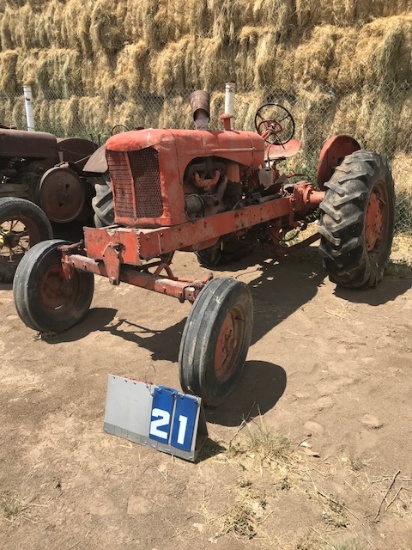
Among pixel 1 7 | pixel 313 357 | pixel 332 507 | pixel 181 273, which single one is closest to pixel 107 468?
pixel 332 507

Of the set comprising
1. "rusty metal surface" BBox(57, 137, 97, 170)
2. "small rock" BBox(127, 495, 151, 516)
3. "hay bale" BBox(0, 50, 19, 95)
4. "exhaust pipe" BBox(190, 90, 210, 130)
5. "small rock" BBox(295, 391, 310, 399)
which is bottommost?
"small rock" BBox(127, 495, 151, 516)

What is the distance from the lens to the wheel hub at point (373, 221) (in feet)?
16.1

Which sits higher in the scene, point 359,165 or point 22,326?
point 359,165

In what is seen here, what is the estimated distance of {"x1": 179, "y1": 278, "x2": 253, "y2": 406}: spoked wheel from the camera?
112 inches

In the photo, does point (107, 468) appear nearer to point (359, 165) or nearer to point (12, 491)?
point (12, 491)

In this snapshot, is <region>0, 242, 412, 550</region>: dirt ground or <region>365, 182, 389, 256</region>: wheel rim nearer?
<region>0, 242, 412, 550</region>: dirt ground

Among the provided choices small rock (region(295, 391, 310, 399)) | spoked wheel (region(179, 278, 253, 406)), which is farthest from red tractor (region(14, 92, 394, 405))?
small rock (region(295, 391, 310, 399))

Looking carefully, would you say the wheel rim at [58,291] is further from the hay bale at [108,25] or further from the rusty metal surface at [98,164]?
the hay bale at [108,25]

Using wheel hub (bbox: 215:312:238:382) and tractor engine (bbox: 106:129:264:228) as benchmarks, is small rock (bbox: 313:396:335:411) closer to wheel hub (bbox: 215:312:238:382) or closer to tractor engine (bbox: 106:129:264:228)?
wheel hub (bbox: 215:312:238:382)

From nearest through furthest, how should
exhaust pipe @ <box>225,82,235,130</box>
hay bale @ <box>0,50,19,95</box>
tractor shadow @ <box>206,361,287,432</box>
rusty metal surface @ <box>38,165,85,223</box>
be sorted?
tractor shadow @ <box>206,361,287,432</box>
rusty metal surface @ <box>38,165,85,223</box>
exhaust pipe @ <box>225,82,235,130</box>
hay bale @ <box>0,50,19,95</box>

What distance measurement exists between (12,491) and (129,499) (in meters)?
0.58

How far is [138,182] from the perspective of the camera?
3643 millimetres

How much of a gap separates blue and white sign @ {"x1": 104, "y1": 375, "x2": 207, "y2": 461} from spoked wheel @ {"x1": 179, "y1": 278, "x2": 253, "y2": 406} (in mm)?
246

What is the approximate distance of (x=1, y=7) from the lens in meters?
12.1
